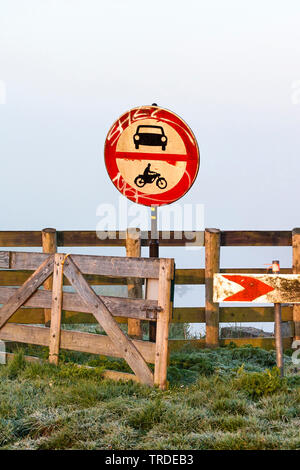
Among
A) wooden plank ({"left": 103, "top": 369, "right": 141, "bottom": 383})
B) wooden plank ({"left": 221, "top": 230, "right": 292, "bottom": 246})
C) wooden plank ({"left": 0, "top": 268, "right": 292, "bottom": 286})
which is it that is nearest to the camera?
Result: wooden plank ({"left": 103, "top": 369, "right": 141, "bottom": 383})

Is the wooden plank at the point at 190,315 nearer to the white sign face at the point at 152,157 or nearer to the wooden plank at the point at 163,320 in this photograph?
the white sign face at the point at 152,157

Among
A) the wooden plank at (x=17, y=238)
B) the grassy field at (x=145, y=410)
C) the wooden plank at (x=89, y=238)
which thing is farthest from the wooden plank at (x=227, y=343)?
the wooden plank at (x=17, y=238)

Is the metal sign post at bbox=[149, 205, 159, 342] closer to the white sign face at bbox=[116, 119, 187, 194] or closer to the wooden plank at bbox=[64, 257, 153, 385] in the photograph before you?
the white sign face at bbox=[116, 119, 187, 194]

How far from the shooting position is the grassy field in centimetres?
567

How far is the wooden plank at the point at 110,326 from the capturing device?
7875 mm

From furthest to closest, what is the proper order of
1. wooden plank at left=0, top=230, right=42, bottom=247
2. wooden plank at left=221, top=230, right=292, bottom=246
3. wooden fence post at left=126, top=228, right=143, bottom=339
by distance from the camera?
wooden plank at left=0, top=230, right=42, bottom=247, wooden plank at left=221, top=230, right=292, bottom=246, wooden fence post at left=126, top=228, right=143, bottom=339

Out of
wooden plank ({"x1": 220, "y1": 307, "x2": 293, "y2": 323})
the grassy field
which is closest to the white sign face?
the grassy field

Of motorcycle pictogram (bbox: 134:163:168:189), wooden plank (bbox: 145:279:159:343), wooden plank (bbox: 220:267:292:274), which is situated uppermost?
motorcycle pictogram (bbox: 134:163:168:189)

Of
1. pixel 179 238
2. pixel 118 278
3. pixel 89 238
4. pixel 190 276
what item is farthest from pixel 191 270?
pixel 89 238

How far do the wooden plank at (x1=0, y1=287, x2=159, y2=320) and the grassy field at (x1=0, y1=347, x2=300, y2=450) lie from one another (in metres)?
0.86

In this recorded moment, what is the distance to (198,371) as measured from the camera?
880cm

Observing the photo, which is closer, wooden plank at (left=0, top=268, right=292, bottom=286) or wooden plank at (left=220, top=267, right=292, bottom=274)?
wooden plank at (left=0, top=268, right=292, bottom=286)

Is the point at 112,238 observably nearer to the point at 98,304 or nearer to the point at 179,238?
the point at 179,238
